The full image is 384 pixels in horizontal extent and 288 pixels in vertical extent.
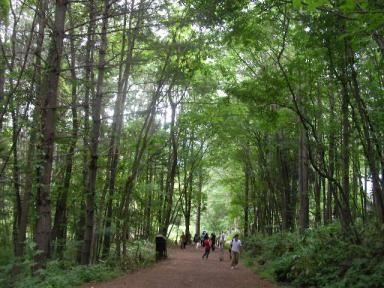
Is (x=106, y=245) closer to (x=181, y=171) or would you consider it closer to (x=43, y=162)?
(x=43, y=162)

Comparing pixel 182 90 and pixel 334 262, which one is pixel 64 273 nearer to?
pixel 334 262

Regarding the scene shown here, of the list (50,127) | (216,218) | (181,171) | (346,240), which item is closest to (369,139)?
(346,240)

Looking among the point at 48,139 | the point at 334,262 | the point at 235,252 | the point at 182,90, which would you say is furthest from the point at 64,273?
the point at 182,90

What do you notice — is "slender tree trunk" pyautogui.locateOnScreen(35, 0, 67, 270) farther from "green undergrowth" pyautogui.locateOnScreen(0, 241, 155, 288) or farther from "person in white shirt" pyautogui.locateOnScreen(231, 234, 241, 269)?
"person in white shirt" pyautogui.locateOnScreen(231, 234, 241, 269)

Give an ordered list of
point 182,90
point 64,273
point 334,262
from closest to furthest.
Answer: point 334,262 → point 64,273 → point 182,90

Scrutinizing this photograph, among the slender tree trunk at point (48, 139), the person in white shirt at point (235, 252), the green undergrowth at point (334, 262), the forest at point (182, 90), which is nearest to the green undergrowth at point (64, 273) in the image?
the forest at point (182, 90)

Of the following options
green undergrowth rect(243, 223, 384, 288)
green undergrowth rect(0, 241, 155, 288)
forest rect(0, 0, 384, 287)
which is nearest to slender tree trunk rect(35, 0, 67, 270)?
forest rect(0, 0, 384, 287)

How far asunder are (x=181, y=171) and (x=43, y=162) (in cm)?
2724

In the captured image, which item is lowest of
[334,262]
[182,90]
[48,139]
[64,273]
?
[64,273]

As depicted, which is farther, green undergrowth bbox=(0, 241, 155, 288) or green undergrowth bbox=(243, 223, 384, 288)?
green undergrowth bbox=(0, 241, 155, 288)

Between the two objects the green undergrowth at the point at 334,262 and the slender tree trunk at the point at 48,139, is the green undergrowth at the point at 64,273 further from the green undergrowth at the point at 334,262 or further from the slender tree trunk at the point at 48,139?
the green undergrowth at the point at 334,262

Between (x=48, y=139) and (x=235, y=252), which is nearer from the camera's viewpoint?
(x=48, y=139)

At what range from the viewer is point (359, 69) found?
1338 cm

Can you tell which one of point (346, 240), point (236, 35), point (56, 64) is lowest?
point (346, 240)
